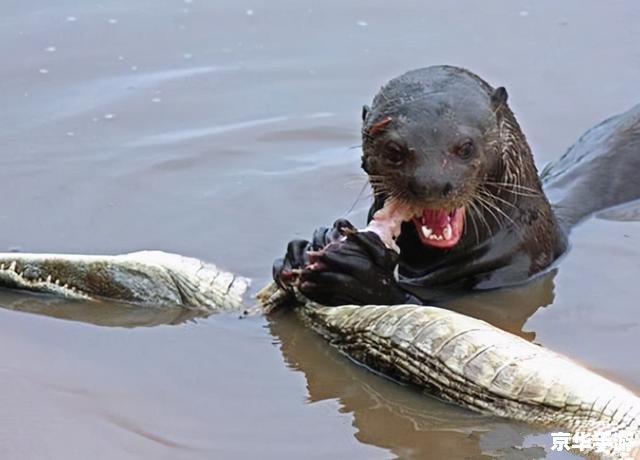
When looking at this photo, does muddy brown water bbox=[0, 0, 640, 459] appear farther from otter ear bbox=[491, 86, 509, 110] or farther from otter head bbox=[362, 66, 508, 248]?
otter ear bbox=[491, 86, 509, 110]

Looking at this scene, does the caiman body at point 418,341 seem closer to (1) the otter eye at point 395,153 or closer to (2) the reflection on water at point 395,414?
(2) the reflection on water at point 395,414

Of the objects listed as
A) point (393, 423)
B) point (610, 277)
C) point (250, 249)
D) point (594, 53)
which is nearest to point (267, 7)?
point (594, 53)

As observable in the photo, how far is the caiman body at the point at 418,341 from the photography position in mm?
4148

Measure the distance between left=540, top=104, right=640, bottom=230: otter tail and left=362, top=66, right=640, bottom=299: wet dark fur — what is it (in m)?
0.32

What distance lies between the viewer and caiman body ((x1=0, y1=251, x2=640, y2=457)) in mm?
4148

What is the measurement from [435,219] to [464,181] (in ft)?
0.78

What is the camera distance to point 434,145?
493 centimetres

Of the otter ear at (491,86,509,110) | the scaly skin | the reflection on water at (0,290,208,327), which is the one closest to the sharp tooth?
the otter ear at (491,86,509,110)

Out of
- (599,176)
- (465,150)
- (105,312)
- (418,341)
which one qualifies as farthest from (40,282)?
(599,176)

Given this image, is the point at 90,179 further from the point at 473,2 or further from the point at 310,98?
the point at 473,2

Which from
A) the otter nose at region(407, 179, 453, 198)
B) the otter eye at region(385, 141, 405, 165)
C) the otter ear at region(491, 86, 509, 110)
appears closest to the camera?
the otter nose at region(407, 179, 453, 198)

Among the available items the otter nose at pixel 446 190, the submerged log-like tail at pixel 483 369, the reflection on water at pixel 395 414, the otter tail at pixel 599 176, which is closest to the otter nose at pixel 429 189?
the otter nose at pixel 446 190

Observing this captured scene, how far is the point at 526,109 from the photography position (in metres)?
7.11

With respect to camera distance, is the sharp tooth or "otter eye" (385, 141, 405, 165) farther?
the sharp tooth
